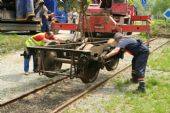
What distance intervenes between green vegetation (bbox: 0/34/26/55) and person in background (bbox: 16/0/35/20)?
3.02 feet

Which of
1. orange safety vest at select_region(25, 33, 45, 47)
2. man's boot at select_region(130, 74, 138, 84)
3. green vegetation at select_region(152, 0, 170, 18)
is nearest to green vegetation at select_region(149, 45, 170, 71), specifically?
man's boot at select_region(130, 74, 138, 84)

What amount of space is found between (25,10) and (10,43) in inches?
75.9

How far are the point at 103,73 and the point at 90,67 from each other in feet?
7.16

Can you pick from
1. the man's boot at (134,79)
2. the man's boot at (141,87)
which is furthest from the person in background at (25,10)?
the man's boot at (141,87)

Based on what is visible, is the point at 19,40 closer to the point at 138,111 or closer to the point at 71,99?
the point at 71,99

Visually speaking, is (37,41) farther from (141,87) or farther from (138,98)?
(138,98)

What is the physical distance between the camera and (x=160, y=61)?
1452 centimetres

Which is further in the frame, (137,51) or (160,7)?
(160,7)

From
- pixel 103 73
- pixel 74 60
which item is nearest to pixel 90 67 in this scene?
pixel 74 60

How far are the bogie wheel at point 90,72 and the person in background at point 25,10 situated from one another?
833 centimetres

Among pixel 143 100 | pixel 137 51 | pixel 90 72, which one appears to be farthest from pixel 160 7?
pixel 143 100

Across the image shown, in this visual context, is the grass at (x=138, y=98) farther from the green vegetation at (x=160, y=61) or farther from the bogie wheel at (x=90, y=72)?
the green vegetation at (x=160, y=61)

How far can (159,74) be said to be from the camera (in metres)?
12.0

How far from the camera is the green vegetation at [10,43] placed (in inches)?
640
